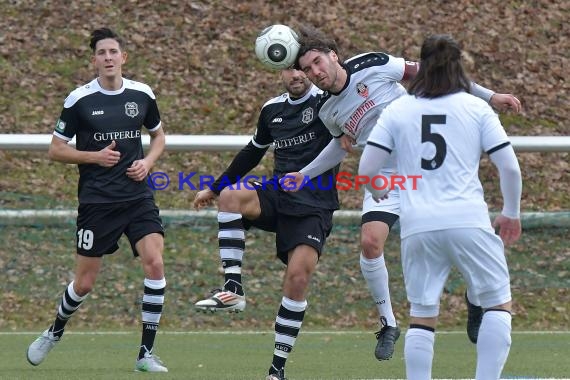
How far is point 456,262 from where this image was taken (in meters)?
5.96

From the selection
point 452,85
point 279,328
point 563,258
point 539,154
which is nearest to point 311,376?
point 279,328

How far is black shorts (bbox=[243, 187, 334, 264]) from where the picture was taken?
27.6 ft

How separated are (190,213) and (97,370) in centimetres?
517

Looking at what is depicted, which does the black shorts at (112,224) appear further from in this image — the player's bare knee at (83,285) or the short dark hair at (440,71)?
the short dark hair at (440,71)

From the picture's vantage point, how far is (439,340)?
10867 millimetres

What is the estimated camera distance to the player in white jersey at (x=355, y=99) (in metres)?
7.94

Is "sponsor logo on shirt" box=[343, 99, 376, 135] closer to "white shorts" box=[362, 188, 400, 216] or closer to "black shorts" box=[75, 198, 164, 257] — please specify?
"white shorts" box=[362, 188, 400, 216]

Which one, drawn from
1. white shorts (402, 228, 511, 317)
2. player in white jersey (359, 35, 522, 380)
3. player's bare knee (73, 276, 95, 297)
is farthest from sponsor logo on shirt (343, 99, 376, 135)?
player's bare knee (73, 276, 95, 297)

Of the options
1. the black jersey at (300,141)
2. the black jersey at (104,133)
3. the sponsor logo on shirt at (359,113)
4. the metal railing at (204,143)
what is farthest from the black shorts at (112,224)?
the metal railing at (204,143)

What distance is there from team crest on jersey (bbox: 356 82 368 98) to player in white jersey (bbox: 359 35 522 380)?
6.84ft

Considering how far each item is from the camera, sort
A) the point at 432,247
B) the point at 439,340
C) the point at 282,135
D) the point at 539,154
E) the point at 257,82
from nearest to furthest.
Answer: the point at 432,247, the point at 282,135, the point at 439,340, the point at 539,154, the point at 257,82

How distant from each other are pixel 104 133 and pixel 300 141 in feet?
5.07

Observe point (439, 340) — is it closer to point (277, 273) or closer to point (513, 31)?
point (277, 273)

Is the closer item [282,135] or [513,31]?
[282,135]
